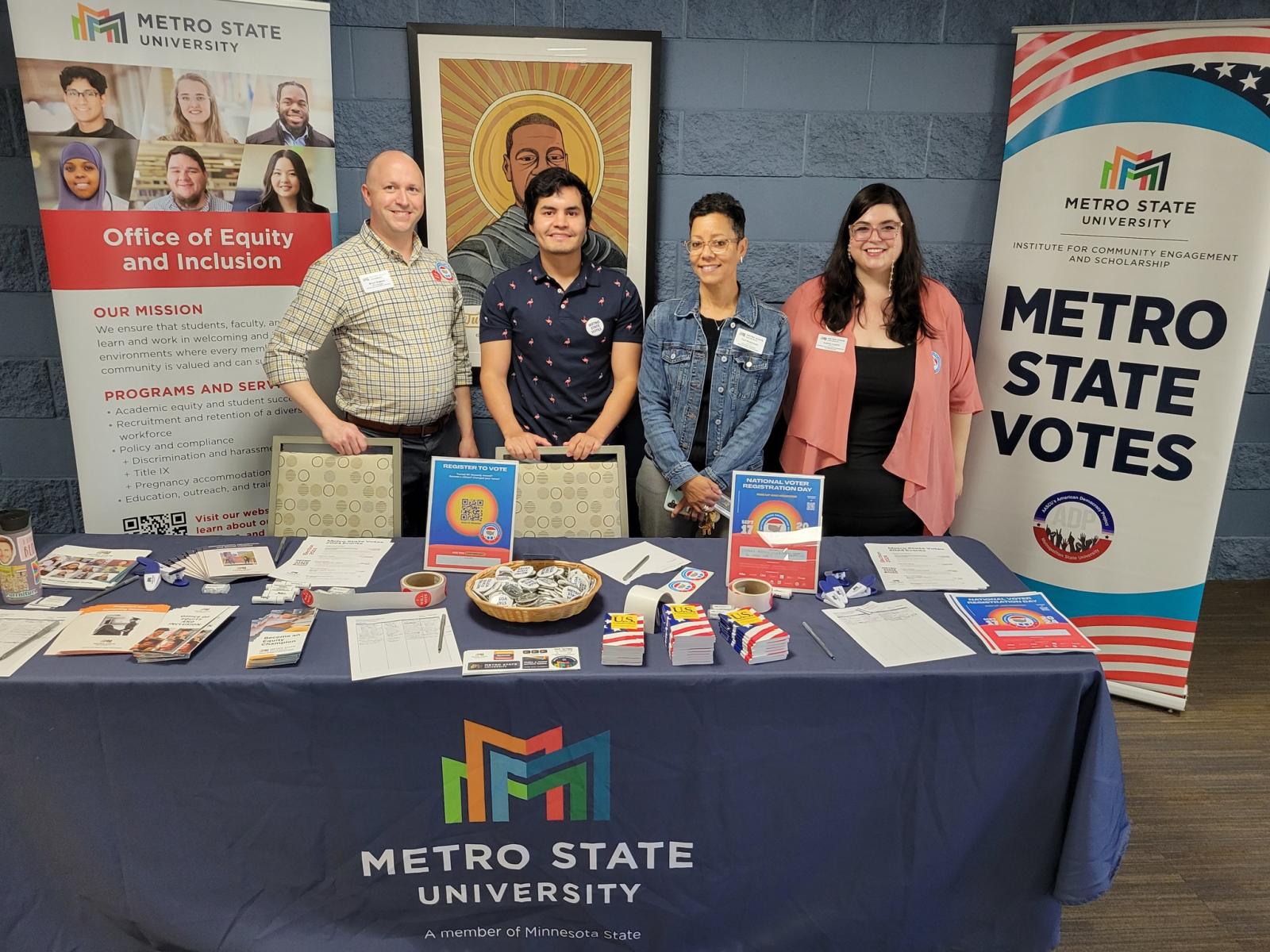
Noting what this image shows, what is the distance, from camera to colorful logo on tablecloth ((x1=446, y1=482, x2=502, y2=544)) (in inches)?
82.0

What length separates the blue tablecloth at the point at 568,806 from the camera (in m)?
1.66

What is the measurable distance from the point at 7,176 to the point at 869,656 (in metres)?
3.26

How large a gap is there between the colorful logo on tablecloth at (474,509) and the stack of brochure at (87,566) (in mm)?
→ 758

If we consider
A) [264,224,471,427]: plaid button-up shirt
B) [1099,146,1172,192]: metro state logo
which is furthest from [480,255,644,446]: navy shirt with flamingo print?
[1099,146,1172,192]: metro state logo

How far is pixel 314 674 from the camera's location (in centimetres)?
164

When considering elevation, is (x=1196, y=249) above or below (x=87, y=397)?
above

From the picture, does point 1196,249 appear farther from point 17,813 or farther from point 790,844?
point 17,813

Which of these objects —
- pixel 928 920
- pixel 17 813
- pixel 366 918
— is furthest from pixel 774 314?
pixel 17 813

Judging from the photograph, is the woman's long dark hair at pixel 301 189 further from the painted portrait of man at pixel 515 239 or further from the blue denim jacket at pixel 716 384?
the blue denim jacket at pixel 716 384

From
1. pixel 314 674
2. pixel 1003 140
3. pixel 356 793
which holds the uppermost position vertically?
pixel 1003 140

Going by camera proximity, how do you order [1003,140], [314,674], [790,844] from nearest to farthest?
[314,674] → [790,844] → [1003,140]

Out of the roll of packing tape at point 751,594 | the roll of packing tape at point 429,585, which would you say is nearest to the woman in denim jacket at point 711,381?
the roll of packing tape at point 751,594

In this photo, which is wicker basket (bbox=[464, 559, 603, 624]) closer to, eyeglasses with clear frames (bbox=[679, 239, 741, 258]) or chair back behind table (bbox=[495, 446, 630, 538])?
chair back behind table (bbox=[495, 446, 630, 538])

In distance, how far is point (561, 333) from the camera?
273cm
